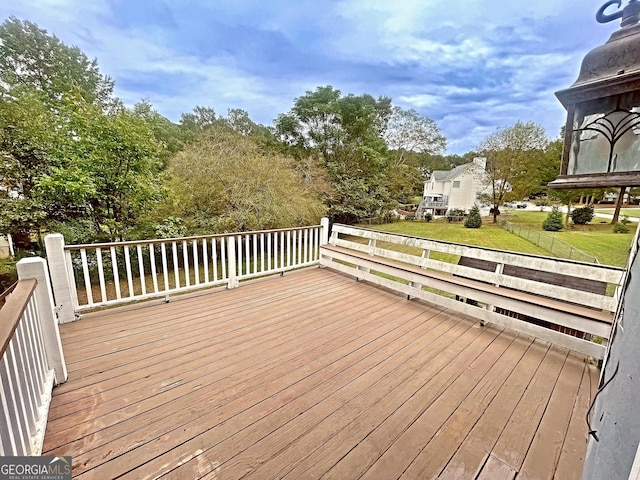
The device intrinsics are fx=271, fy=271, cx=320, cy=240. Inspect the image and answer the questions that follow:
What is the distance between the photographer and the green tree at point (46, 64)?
11070mm

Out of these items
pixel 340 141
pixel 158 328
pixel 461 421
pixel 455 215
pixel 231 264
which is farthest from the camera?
pixel 455 215

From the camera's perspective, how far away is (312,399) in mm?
1944

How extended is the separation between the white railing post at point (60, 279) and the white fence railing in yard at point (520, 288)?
3.57m

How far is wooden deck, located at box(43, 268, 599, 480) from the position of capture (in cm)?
150

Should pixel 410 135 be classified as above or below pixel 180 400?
above

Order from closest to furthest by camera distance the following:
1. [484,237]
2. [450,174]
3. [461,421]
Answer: [461,421] < [484,237] < [450,174]

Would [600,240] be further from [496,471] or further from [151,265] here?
[151,265]

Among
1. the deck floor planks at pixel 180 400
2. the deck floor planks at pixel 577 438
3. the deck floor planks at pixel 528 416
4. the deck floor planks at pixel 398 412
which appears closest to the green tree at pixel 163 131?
the deck floor planks at pixel 180 400

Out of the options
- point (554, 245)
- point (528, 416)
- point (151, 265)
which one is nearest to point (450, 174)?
point (554, 245)

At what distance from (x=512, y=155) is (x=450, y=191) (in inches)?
323

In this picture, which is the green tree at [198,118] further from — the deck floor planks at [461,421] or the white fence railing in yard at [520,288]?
the deck floor planks at [461,421]

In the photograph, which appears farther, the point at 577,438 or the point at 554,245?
the point at 554,245

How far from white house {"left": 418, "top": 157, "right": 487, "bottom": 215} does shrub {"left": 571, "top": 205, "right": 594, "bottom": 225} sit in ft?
22.8

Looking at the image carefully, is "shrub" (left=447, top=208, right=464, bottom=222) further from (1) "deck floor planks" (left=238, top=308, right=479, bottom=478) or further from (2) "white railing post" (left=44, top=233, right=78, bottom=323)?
(2) "white railing post" (left=44, top=233, right=78, bottom=323)
